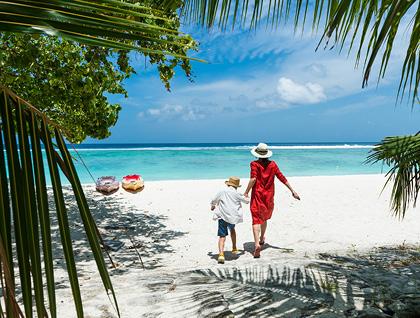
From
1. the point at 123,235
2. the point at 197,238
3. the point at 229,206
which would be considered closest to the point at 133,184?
the point at 123,235

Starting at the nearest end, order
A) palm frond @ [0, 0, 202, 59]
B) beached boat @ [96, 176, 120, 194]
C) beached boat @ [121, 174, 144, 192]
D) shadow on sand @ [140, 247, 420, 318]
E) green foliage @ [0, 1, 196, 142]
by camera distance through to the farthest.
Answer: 1. palm frond @ [0, 0, 202, 59]
2. shadow on sand @ [140, 247, 420, 318]
3. green foliage @ [0, 1, 196, 142]
4. beached boat @ [96, 176, 120, 194]
5. beached boat @ [121, 174, 144, 192]


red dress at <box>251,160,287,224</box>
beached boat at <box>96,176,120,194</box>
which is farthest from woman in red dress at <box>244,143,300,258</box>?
beached boat at <box>96,176,120,194</box>

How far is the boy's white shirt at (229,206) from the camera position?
5805 mm

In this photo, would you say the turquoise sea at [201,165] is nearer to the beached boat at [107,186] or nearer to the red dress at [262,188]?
the beached boat at [107,186]

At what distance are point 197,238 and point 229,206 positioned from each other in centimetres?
198

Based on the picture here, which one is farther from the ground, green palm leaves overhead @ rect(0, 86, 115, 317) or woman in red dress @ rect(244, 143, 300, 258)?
green palm leaves overhead @ rect(0, 86, 115, 317)

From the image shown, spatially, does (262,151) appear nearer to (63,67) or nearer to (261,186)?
(261,186)

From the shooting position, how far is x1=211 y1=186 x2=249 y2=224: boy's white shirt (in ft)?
19.0

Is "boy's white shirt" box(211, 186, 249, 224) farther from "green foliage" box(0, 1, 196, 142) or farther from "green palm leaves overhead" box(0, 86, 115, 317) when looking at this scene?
"green palm leaves overhead" box(0, 86, 115, 317)

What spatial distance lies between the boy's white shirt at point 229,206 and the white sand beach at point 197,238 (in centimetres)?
69

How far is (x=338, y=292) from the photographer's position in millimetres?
3447

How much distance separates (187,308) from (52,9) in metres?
2.95

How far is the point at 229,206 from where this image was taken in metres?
5.81

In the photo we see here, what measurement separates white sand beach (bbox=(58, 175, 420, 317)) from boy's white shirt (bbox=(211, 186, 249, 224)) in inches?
27.1
